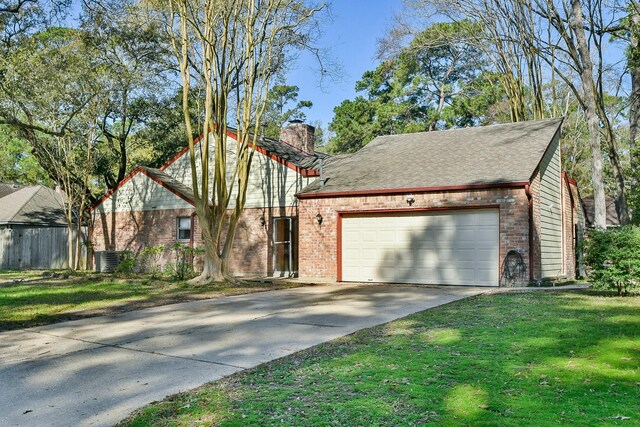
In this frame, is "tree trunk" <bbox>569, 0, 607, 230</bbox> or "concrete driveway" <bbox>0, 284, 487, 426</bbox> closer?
"concrete driveway" <bbox>0, 284, 487, 426</bbox>

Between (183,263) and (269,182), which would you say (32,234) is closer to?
(183,263)

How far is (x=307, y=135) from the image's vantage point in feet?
72.0

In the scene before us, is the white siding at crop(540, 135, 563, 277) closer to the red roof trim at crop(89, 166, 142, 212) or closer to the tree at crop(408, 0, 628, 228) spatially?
the tree at crop(408, 0, 628, 228)

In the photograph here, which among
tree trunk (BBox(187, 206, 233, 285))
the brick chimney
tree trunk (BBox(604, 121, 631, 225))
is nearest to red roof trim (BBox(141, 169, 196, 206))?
tree trunk (BBox(187, 206, 233, 285))

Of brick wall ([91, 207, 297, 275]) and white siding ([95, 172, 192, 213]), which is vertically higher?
white siding ([95, 172, 192, 213])

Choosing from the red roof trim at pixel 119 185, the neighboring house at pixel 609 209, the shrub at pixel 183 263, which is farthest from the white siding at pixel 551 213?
the neighboring house at pixel 609 209

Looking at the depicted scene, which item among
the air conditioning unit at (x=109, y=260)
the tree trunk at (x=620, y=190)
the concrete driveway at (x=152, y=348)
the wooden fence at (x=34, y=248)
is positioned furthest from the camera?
the wooden fence at (x=34, y=248)

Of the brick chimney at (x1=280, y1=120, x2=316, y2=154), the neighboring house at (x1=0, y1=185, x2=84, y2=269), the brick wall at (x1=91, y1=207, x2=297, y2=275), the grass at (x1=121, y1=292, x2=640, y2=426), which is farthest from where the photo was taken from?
the neighboring house at (x1=0, y1=185, x2=84, y2=269)

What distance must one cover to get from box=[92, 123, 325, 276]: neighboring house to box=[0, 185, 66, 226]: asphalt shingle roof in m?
6.98

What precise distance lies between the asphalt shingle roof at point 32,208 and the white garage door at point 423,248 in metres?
17.9

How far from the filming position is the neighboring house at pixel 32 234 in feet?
76.4

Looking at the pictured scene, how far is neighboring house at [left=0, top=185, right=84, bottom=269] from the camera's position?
23.3 m

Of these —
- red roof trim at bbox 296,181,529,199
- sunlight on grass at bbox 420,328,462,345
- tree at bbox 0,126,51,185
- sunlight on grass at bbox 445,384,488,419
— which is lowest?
sunlight on grass at bbox 420,328,462,345

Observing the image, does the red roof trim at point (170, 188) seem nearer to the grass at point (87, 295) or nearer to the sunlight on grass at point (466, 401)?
the grass at point (87, 295)
